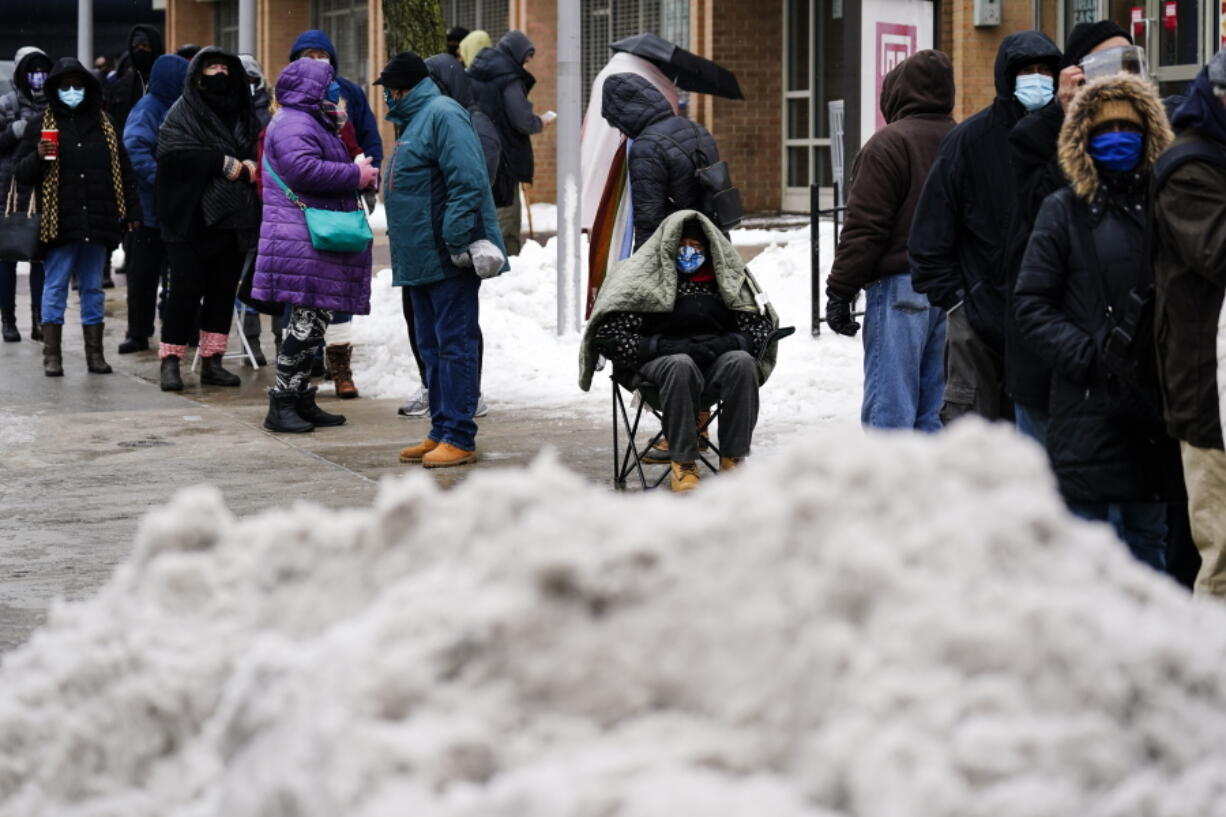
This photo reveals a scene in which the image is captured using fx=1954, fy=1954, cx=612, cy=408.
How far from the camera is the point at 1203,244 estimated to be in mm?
4785

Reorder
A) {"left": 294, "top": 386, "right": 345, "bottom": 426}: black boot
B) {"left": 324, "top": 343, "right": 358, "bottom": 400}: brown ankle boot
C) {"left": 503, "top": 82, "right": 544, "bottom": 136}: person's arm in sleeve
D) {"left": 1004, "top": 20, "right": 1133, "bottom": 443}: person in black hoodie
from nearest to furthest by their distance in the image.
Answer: {"left": 1004, "top": 20, "right": 1133, "bottom": 443}: person in black hoodie → {"left": 294, "top": 386, "right": 345, "bottom": 426}: black boot → {"left": 324, "top": 343, "right": 358, "bottom": 400}: brown ankle boot → {"left": 503, "top": 82, "right": 544, "bottom": 136}: person's arm in sleeve

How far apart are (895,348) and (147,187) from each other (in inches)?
266

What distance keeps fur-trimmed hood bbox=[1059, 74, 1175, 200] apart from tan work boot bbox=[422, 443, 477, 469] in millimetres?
4195

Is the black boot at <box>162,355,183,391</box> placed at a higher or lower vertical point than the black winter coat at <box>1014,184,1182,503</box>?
lower

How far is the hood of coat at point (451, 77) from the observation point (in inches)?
460

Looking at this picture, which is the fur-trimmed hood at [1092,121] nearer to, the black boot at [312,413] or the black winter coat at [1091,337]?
the black winter coat at [1091,337]

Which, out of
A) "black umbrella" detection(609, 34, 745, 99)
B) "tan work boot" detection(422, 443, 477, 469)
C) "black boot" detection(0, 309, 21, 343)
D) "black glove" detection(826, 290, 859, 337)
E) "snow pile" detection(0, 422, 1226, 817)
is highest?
"black umbrella" detection(609, 34, 745, 99)

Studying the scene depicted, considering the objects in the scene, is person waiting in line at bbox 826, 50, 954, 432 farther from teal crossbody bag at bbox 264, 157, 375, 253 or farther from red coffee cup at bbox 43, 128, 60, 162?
red coffee cup at bbox 43, 128, 60, 162

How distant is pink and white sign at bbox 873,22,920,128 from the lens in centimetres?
1060

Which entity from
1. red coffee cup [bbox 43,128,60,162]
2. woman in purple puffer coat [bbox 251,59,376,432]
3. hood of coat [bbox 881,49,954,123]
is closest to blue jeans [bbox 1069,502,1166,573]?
hood of coat [bbox 881,49,954,123]

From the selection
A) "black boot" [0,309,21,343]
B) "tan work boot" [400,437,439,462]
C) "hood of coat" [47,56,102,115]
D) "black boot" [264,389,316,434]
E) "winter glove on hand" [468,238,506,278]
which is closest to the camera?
"winter glove on hand" [468,238,506,278]

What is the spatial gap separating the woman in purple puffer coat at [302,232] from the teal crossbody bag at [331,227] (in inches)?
1.1

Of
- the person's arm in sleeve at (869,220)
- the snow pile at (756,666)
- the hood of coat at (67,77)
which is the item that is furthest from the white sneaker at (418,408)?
the snow pile at (756,666)

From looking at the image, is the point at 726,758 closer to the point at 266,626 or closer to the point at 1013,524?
the point at 1013,524
